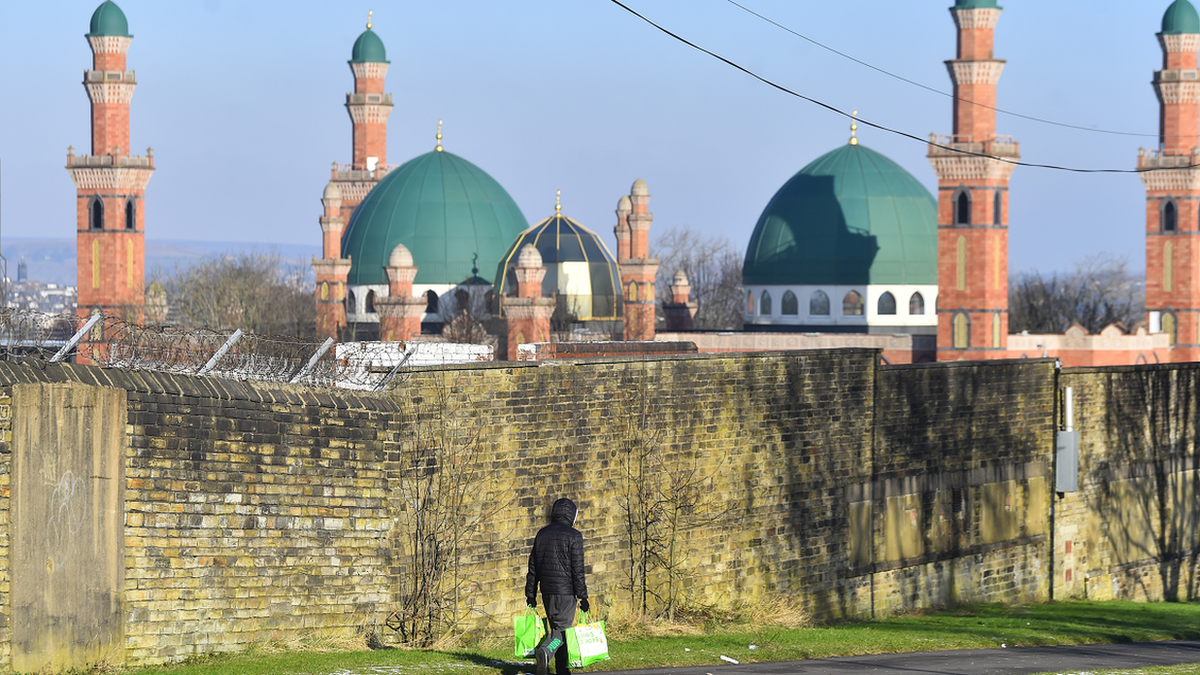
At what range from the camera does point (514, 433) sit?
49.9ft

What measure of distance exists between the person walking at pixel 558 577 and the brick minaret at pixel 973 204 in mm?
39965

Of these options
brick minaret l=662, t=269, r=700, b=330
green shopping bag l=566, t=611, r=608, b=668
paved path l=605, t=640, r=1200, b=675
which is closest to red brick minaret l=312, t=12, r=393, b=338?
brick minaret l=662, t=269, r=700, b=330

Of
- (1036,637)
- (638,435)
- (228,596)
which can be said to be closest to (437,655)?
(228,596)

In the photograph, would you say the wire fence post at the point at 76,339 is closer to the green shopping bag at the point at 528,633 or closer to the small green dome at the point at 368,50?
the green shopping bag at the point at 528,633

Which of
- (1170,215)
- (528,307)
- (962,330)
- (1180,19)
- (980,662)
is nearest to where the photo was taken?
(980,662)

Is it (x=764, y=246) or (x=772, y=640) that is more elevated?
(x=764, y=246)

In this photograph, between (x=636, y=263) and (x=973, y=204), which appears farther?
(x=636, y=263)

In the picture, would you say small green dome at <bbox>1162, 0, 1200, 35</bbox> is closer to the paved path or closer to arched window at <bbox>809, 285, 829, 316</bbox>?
arched window at <bbox>809, 285, 829, 316</bbox>

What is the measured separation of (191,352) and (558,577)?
389 cm

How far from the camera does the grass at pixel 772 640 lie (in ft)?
40.5

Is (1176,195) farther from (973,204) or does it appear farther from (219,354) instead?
(219,354)

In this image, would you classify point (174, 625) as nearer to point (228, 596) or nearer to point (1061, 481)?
point (228, 596)

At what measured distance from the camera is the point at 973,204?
4969 cm

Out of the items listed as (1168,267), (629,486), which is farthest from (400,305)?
(629,486)
